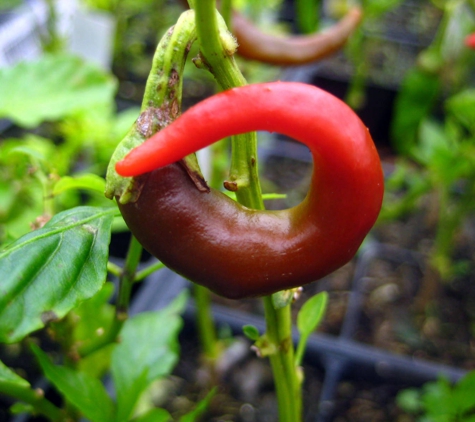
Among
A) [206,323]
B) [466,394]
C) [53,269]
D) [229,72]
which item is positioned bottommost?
[206,323]

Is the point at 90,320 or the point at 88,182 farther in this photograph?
the point at 90,320

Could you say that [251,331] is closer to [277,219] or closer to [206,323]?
[277,219]

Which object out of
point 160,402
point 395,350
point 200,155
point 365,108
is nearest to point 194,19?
point 200,155

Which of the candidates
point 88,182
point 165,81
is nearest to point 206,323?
point 88,182

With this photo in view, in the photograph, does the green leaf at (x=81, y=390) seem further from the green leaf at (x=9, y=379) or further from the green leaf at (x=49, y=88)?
the green leaf at (x=49, y=88)

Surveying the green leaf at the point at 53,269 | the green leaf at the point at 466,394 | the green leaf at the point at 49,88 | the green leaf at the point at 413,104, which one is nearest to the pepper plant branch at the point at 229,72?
the green leaf at the point at 53,269

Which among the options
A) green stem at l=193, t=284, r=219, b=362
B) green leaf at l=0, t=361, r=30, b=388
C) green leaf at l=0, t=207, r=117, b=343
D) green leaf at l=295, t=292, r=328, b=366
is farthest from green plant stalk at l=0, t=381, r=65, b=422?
green stem at l=193, t=284, r=219, b=362

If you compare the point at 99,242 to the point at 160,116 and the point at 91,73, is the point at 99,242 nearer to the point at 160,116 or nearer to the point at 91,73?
the point at 160,116
